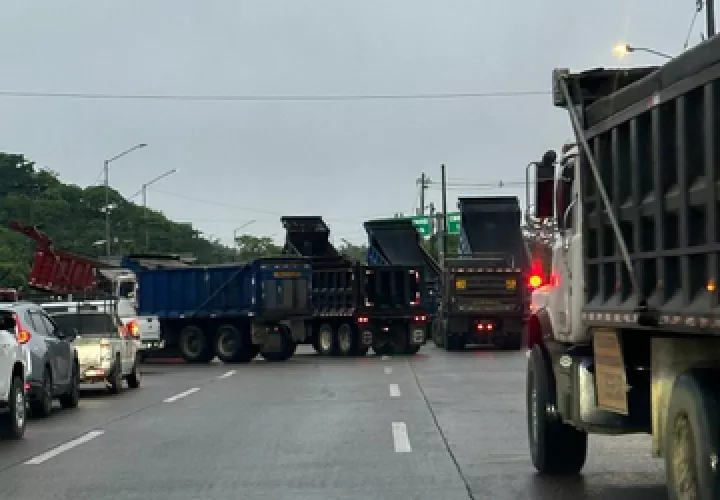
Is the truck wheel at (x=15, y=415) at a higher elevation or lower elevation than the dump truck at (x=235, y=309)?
lower

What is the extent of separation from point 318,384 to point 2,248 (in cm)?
4639

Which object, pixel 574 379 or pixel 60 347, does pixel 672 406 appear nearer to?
pixel 574 379

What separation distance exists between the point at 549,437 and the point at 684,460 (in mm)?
3664

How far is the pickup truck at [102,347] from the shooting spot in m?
21.9

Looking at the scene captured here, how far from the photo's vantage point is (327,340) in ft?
121

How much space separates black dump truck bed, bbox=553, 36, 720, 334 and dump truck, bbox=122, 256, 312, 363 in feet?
84.3

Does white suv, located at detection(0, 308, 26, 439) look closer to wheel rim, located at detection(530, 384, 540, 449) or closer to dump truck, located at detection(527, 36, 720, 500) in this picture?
wheel rim, located at detection(530, 384, 540, 449)

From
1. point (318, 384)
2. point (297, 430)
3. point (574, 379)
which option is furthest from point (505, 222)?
point (574, 379)

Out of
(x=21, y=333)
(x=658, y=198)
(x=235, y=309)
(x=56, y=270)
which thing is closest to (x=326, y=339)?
(x=235, y=309)

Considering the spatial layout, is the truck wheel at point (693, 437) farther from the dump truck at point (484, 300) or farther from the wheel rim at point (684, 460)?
the dump truck at point (484, 300)

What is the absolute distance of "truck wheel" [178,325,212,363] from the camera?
35156mm

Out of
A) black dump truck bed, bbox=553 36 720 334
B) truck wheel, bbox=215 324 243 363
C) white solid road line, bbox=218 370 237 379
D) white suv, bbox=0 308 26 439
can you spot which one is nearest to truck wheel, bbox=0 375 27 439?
white suv, bbox=0 308 26 439

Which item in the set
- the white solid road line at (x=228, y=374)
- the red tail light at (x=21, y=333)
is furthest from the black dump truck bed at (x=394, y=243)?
the red tail light at (x=21, y=333)

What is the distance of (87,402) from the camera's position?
2050cm
